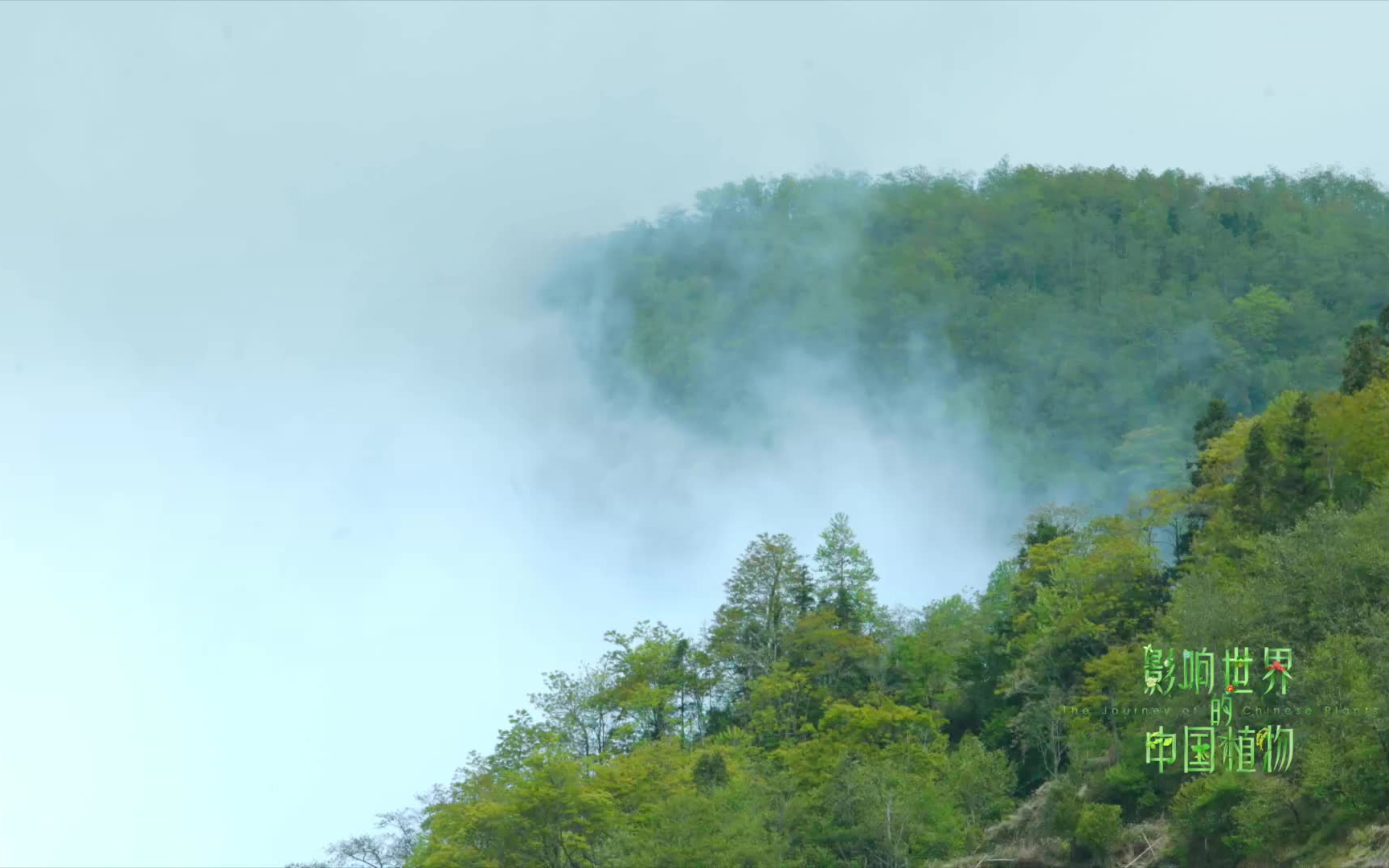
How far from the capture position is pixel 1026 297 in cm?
14400

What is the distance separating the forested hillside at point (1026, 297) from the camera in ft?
432

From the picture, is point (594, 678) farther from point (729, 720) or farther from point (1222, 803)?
point (1222, 803)

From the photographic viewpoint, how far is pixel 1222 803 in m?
45.8

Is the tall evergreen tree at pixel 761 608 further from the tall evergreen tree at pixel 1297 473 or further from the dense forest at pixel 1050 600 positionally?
the tall evergreen tree at pixel 1297 473

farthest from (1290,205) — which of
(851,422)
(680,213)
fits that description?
(680,213)

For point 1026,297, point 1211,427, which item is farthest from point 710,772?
point 1026,297

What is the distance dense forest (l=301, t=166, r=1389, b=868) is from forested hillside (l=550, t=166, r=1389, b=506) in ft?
1.02

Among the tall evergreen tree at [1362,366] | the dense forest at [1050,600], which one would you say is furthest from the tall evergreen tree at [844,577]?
the tall evergreen tree at [1362,366]

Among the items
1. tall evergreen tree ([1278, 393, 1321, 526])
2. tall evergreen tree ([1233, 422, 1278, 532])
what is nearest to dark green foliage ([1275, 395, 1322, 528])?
tall evergreen tree ([1278, 393, 1321, 526])

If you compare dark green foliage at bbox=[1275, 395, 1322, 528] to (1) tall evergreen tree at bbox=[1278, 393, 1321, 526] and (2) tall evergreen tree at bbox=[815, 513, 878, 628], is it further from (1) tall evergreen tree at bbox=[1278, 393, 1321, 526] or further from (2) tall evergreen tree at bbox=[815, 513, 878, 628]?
(2) tall evergreen tree at bbox=[815, 513, 878, 628]

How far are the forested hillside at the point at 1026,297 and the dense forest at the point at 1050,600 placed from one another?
0.31m

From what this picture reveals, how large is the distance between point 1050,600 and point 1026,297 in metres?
79.6

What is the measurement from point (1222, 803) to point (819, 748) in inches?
898

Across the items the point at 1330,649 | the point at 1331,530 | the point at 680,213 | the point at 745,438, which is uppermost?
the point at 680,213
